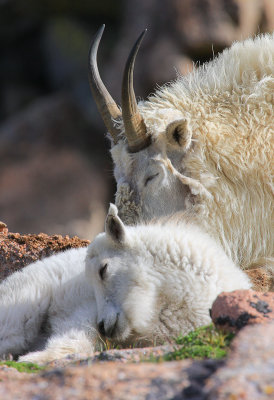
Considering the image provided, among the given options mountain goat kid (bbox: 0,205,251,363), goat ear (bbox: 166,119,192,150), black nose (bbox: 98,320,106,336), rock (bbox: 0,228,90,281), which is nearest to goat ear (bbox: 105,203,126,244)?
mountain goat kid (bbox: 0,205,251,363)

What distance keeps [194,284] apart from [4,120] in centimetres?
1456

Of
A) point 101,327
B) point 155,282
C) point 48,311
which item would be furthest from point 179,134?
point 101,327

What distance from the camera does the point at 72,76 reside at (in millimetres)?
17812

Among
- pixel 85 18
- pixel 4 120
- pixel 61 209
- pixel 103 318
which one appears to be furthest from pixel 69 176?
pixel 103 318

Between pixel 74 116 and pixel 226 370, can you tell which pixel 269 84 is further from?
pixel 74 116

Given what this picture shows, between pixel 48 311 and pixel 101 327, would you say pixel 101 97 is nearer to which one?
pixel 48 311

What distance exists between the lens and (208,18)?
1404 cm

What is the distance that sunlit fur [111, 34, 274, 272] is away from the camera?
20.2ft

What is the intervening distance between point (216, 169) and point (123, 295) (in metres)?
2.09

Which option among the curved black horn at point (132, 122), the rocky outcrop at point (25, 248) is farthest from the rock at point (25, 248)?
the curved black horn at point (132, 122)

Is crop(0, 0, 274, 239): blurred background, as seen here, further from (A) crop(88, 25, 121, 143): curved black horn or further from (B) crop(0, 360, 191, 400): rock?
(B) crop(0, 360, 191, 400): rock

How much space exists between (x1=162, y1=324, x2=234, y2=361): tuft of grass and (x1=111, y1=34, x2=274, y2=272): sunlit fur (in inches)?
86.5

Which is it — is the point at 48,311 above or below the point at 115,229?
below

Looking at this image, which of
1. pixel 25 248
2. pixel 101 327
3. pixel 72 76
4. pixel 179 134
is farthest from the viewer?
pixel 72 76
